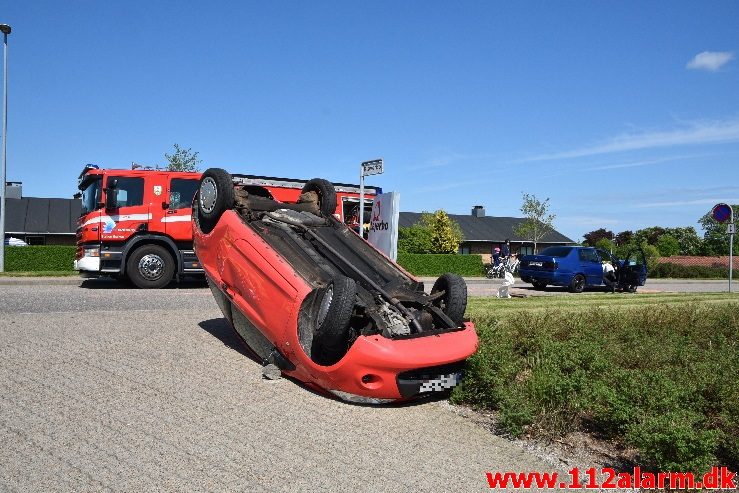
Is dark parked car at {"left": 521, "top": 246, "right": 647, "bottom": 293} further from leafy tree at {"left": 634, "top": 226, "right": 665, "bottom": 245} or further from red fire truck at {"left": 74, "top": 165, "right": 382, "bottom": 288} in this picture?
leafy tree at {"left": 634, "top": 226, "right": 665, "bottom": 245}

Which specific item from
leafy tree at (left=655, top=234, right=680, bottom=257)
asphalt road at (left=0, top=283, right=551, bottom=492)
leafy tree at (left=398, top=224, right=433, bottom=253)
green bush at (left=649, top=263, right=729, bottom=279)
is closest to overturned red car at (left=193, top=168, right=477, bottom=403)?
asphalt road at (left=0, top=283, right=551, bottom=492)

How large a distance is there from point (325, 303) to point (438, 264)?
25.1m

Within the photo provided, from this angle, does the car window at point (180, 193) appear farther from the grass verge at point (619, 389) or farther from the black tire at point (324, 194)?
the grass verge at point (619, 389)

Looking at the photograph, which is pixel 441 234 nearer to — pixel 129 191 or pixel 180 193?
pixel 180 193

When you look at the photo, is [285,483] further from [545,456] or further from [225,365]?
[225,365]

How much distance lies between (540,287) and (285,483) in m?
18.4

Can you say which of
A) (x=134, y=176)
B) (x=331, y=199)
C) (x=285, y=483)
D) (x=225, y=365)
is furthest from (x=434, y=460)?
(x=134, y=176)

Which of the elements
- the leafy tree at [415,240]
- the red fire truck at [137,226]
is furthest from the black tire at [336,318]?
the leafy tree at [415,240]

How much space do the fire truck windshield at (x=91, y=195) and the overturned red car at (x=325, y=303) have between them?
8003 millimetres

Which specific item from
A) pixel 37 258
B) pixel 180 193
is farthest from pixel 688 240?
pixel 180 193

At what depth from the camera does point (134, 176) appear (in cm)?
1434

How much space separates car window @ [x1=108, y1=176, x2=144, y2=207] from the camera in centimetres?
1418

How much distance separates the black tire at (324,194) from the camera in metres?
7.98

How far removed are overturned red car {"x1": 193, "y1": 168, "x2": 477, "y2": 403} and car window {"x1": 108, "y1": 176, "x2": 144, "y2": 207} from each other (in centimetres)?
762
